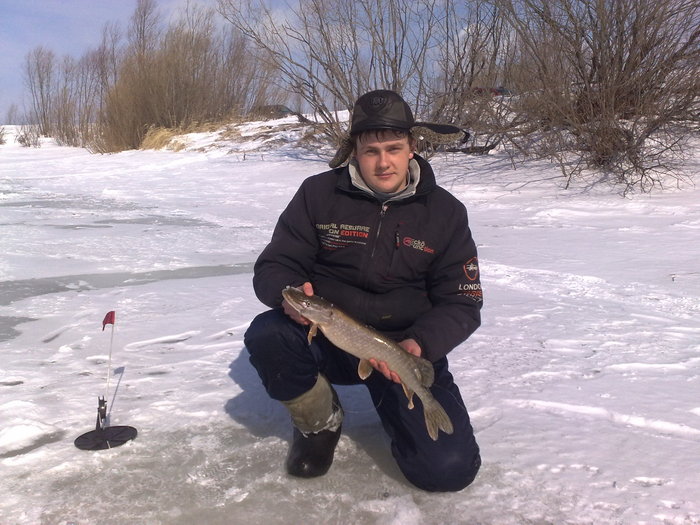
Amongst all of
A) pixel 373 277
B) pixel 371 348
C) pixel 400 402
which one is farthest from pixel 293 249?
pixel 400 402

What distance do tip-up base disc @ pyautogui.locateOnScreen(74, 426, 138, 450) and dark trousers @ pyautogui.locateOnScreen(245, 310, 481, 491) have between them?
2.00ft

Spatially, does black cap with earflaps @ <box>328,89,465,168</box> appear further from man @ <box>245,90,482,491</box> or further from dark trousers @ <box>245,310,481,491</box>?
dark trousers @ <box>245,310,481,491</box>

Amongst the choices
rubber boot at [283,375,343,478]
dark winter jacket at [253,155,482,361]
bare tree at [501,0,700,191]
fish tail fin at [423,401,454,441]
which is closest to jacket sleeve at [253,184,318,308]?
dark winter jacket at [253,155,482,361]

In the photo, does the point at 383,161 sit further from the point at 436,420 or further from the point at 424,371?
the point at 436,420

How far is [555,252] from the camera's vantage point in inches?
226

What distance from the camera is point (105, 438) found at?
256cm

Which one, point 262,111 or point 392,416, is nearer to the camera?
point 392,416

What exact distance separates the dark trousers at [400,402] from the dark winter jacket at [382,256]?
0.49 feet

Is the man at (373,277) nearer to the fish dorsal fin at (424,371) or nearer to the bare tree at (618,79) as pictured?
the fish dorsal fin at (424,371)

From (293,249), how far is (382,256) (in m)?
0.36

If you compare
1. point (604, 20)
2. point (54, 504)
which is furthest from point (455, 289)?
point (604, 20)

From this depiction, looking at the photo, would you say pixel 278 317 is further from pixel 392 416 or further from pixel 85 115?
pixel 85 115

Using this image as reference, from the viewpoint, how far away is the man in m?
2.44

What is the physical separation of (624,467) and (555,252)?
141 inches
